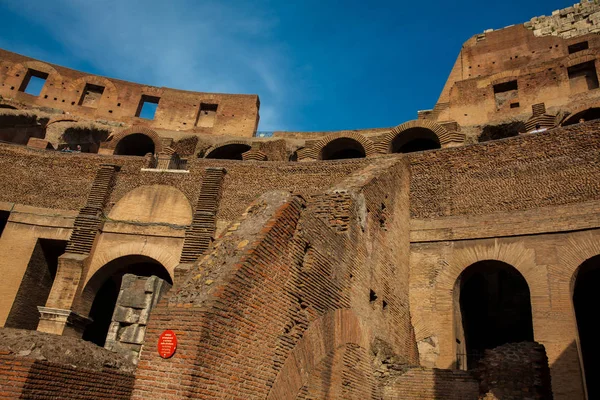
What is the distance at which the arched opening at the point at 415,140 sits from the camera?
20516 mm

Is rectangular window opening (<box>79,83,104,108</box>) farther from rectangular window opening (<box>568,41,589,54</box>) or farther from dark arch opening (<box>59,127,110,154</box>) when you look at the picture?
rectangular window opening (<box>568,41,589,54</box>)

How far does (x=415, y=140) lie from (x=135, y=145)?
15390 mm

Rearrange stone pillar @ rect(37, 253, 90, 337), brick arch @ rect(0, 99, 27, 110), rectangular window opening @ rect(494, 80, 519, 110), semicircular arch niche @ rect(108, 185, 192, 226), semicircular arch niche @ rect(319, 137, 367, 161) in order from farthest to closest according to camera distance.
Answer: brick arch @ rect(0, 99, 27, 110)
rectangular window opening @ rect(494, 80, 519, 110)
semicircular arch niche @ rect(319, 137, 367, 161)
semicircular arch niche @ rect(108, 185, 192, 226)
stone pillar @ rect(37, 253, 90, 337)

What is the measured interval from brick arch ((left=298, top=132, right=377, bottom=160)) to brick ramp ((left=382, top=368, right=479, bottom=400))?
485 inches

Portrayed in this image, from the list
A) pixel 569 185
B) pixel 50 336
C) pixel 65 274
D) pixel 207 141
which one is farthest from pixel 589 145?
pixel 207 141

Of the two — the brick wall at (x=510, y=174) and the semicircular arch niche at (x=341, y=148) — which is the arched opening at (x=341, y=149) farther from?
the brick wall at (x=510, y=174)

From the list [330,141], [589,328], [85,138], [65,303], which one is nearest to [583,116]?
[589,328]

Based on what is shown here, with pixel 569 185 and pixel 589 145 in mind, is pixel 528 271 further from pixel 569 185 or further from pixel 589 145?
pixel 589 145

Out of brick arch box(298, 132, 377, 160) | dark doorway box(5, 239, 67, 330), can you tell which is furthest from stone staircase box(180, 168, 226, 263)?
brick arch box(298, 132, 377, 160)

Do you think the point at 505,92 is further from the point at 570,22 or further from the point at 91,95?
the point at 91,95

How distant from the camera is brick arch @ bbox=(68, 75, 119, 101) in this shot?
Answer: 103 ft

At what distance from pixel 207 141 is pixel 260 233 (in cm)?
2196

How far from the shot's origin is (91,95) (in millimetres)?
32000

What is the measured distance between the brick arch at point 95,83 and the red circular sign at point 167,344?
29.8 metres
